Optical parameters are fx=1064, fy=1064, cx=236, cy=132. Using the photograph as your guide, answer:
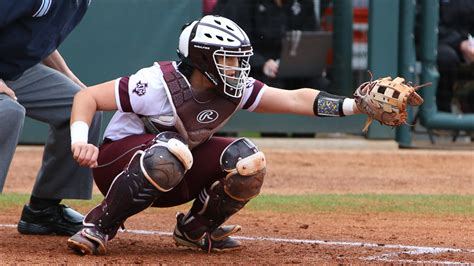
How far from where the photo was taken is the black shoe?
6125 mm

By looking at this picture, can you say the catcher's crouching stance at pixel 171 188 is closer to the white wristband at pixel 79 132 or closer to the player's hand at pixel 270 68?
the white wristband at pixel 79 132

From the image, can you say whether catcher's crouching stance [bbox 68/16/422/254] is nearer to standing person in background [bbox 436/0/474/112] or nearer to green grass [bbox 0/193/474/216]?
green grass [bbox 0/193/474/216]

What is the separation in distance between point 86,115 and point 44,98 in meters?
0.89

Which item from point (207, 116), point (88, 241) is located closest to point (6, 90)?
point (88, 241)

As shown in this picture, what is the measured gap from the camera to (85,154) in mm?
4938

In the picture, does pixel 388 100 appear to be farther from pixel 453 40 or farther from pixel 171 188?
pixel 453 40

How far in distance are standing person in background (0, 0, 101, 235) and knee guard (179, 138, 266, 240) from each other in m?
0.82

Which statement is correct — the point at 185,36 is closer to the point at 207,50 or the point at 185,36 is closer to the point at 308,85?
the point at 207,50

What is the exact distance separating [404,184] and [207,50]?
4.86 meters

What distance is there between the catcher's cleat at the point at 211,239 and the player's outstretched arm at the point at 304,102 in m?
0.66

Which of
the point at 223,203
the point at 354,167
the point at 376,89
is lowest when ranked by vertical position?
the point at 354,167

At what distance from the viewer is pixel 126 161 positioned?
5.29 metres

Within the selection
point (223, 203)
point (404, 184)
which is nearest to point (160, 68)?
point (223, 203)

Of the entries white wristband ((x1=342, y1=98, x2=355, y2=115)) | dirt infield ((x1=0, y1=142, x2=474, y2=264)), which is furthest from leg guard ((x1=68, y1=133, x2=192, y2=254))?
white wristband ((x1=342, y1=98, x2=355, y2=115))
